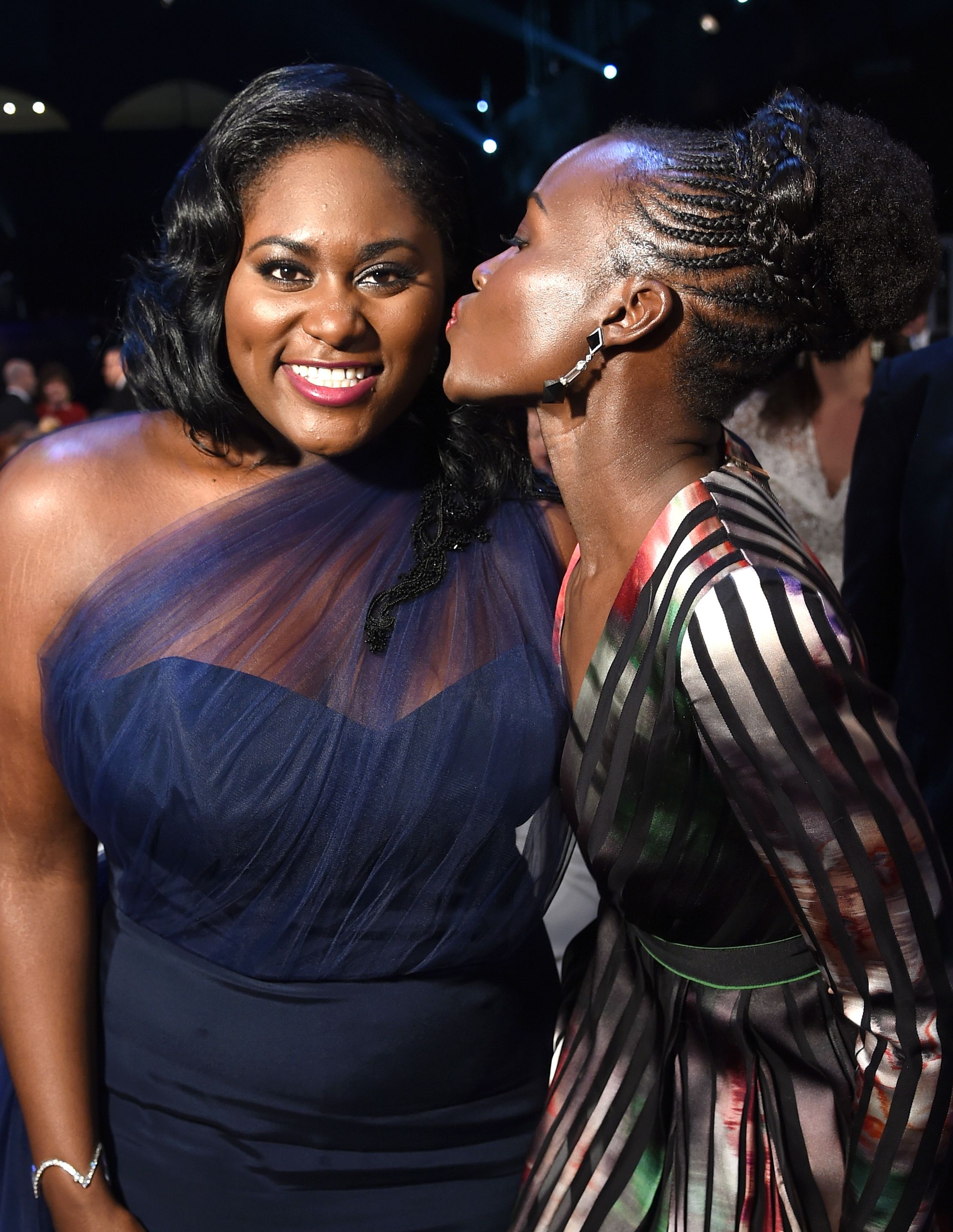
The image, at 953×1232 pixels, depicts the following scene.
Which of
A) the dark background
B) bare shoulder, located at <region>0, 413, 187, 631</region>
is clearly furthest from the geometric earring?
the dark background

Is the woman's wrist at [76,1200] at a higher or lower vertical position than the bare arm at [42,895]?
lower

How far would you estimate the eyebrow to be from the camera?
1249 millimetres

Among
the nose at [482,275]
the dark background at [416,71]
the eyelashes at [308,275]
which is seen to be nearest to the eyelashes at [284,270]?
the eyelashes at [308,275]

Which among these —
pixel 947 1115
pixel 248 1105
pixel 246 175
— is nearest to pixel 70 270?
pixel 246 175

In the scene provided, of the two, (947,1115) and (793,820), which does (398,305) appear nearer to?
(793,820)

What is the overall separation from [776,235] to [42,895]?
1.14 meters

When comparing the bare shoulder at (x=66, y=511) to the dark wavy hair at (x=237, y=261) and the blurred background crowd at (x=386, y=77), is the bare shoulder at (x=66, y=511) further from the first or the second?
the blurred background crowd at (x=386, y=77)

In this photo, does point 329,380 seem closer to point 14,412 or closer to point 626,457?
point 626,457

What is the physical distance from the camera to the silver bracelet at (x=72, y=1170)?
1290 millimetres

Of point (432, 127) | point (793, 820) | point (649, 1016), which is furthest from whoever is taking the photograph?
point (432, 127)

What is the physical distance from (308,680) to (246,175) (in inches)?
24.0

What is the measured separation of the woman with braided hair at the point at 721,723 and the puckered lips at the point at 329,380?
164mm

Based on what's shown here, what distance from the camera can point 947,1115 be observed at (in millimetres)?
890

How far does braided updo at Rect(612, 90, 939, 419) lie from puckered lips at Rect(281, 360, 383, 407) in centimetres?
36
